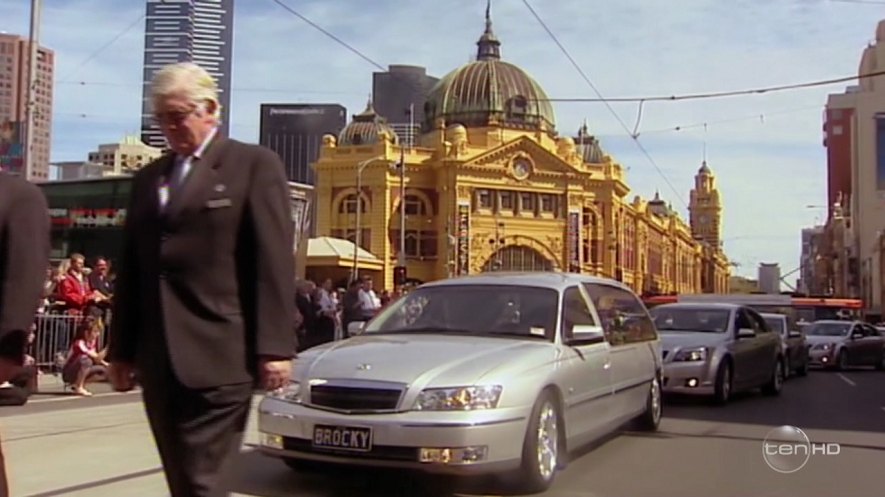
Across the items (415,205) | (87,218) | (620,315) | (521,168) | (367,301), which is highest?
(521,168)

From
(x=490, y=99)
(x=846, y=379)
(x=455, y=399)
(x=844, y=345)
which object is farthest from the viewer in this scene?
(x=490, y=99)

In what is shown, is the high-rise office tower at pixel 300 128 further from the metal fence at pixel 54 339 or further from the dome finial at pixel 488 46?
the metal fence at pixel 54 339

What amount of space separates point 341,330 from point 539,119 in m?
82.6

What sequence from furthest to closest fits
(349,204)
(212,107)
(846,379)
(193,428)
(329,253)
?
(349,204)
(329,253)
(846,379)
(212,107)
(193,428)

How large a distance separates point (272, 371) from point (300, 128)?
5198 inches

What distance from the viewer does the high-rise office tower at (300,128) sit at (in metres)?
130

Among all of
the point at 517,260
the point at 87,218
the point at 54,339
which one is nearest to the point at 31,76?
the point at 87,218

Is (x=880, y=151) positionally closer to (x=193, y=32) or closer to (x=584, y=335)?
(x=193, y=32)

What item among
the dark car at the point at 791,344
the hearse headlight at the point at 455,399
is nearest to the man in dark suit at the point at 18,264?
the hearse headlight at the point at 455,399

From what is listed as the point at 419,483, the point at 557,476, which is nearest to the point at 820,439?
the point at 557,476

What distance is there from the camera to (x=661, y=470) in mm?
8133

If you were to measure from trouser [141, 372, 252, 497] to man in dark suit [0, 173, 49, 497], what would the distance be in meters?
0.49

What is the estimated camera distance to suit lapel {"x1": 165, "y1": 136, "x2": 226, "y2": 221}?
3.39m

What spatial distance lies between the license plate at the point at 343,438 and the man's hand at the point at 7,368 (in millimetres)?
3136
